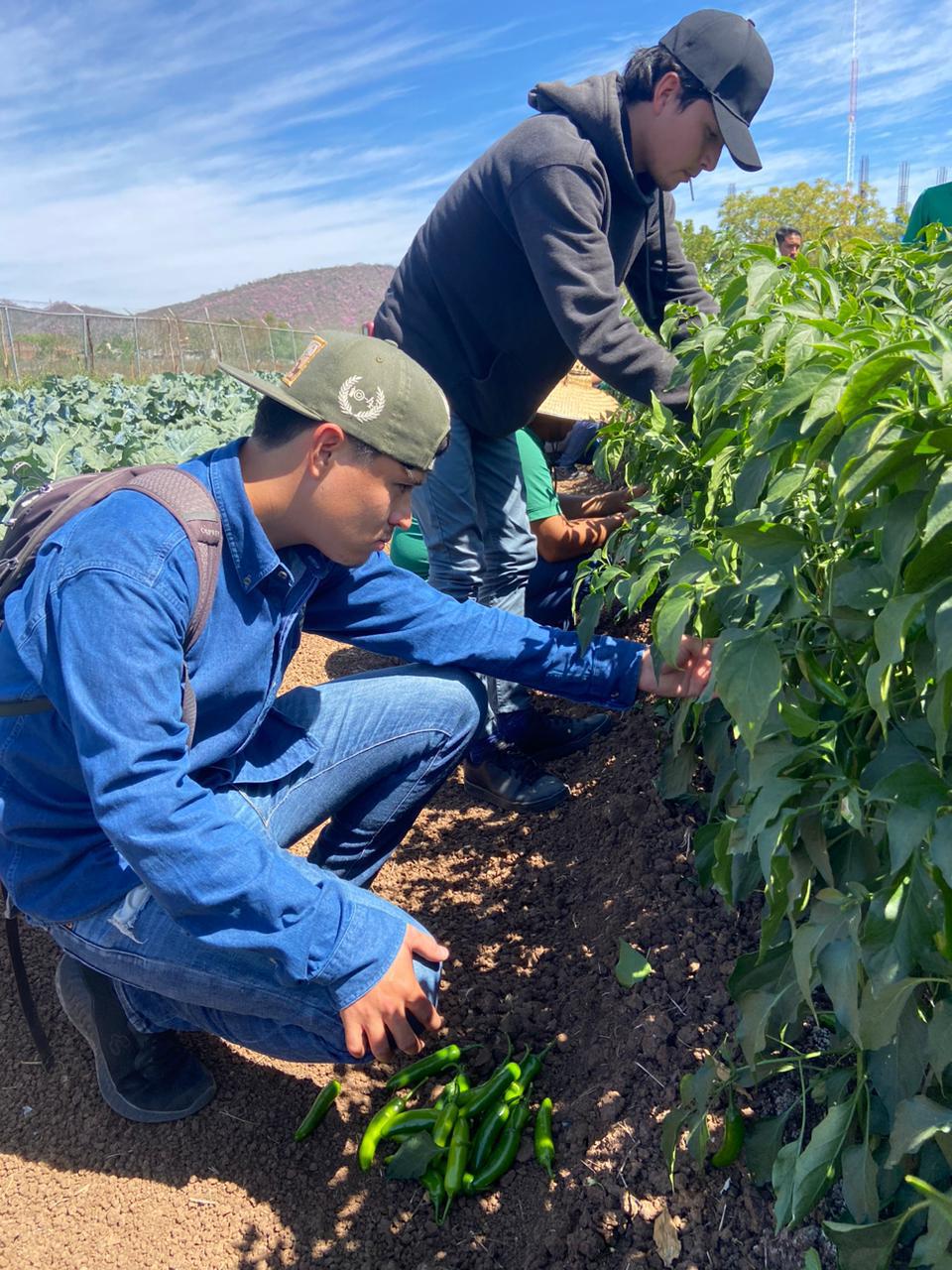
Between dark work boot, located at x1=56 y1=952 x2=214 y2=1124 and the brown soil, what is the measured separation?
5 cm

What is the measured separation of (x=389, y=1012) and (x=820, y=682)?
0.90 meters

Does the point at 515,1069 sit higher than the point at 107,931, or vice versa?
the point at 107,931

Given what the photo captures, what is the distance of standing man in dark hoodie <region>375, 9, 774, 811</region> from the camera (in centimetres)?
231

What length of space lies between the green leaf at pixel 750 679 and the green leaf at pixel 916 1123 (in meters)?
0.40

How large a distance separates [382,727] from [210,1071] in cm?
80

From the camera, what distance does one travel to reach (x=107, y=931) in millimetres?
1778

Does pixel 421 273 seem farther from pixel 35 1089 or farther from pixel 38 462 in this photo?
pixel 38 462

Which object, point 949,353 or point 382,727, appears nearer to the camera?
point 949,353

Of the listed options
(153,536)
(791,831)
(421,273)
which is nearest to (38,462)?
(421,273)

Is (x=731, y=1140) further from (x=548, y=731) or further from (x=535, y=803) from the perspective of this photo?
(x=548, y=731)

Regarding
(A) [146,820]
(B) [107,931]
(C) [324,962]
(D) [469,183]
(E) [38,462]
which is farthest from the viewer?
(E) [38,462]

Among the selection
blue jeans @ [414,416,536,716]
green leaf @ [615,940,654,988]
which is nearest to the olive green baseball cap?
green leaf @ [615,940,654,988]

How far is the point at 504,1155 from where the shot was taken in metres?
1.86

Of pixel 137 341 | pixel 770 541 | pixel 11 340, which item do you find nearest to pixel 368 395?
pixel 770 541
